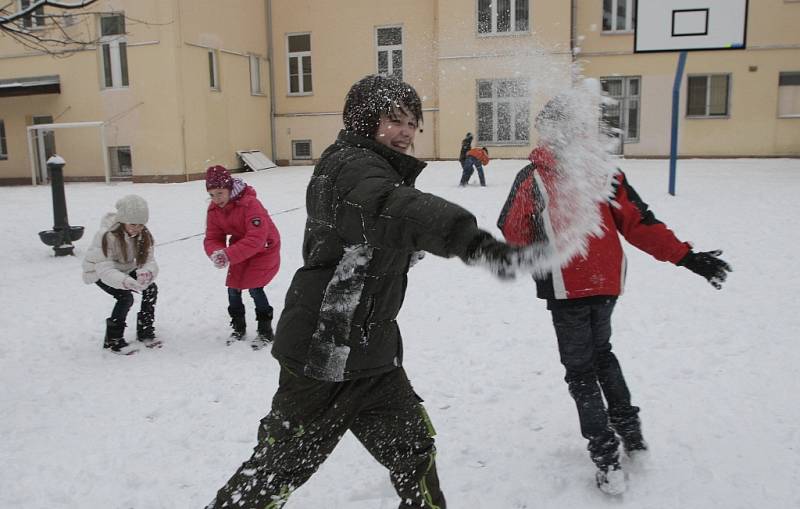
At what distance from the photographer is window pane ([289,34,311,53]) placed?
1028 inches

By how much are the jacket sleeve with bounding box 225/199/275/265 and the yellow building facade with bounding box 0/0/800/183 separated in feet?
55.4

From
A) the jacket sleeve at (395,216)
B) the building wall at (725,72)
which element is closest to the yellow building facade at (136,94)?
the building wall at (725,72)

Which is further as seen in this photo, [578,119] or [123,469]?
[123,469]

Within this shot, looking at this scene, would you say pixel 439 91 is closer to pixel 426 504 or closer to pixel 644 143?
pixel 644 143

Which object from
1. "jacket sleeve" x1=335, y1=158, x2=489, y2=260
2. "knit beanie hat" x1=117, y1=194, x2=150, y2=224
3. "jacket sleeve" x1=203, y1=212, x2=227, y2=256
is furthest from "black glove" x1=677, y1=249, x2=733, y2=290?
"knit beanie hat" x1=117, y1=194, x2=150, y2=224

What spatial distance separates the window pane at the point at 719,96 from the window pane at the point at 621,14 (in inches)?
142

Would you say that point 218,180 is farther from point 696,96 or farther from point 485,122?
point 696,96

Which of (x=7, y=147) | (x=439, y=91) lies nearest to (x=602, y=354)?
(x=439, y=91)

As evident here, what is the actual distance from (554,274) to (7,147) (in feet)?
85.9

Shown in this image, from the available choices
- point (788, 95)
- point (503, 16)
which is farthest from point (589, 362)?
point (788, 95)

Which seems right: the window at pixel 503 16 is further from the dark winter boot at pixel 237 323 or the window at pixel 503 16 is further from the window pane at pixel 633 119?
the dark winter boot at pixel 237 323

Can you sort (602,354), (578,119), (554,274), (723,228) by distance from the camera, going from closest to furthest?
(578,119) < (554,274) < (602,354) < (723,228)

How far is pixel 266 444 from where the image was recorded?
2.28 m

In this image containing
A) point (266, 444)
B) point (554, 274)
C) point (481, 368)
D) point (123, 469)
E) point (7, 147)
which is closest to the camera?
point (266, 444)
